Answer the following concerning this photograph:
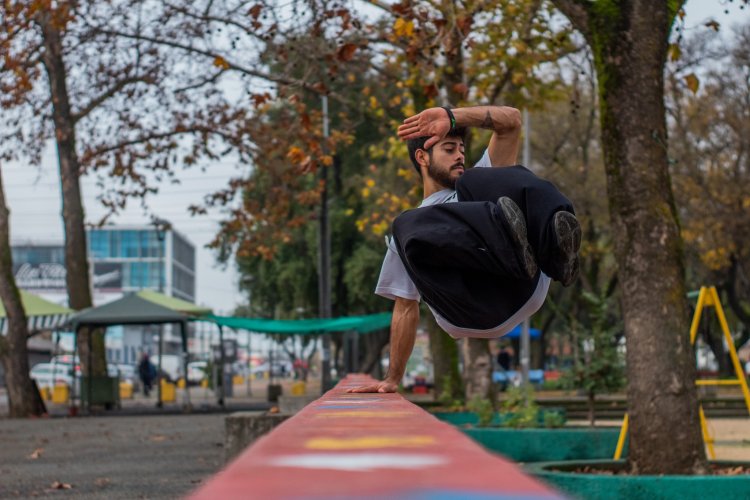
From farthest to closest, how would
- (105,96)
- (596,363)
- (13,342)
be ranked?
(105,96), (13,342), (596,363)

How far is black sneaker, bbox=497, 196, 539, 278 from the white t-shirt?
26 centimetres

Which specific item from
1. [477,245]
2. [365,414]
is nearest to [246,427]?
[477,245]

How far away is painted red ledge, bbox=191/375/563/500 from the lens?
123 centimetres

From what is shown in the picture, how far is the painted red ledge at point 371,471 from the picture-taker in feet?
4.04

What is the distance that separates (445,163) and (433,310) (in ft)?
2.09

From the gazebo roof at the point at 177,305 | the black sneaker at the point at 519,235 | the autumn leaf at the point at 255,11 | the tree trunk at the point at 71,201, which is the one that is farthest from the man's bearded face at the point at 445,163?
Result: the gazebo roof at the point at 177,305

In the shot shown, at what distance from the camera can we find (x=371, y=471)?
1.34 metres

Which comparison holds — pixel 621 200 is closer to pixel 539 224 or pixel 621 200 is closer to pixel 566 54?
pixel 539 224

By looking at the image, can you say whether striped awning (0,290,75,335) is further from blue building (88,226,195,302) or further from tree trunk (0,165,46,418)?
blue building (88,226,195,302)

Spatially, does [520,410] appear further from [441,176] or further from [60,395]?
[60,395]

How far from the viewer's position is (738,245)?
3575 cm

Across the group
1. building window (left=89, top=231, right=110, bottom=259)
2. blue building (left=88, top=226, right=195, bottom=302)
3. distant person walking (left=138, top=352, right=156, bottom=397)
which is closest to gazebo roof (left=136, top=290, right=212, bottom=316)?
distant person walking (left=138, top=352, right=156, bottom=397)

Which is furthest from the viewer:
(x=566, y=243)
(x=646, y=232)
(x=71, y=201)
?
(x=71, y=201)

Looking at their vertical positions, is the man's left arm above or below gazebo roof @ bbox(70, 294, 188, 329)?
below
